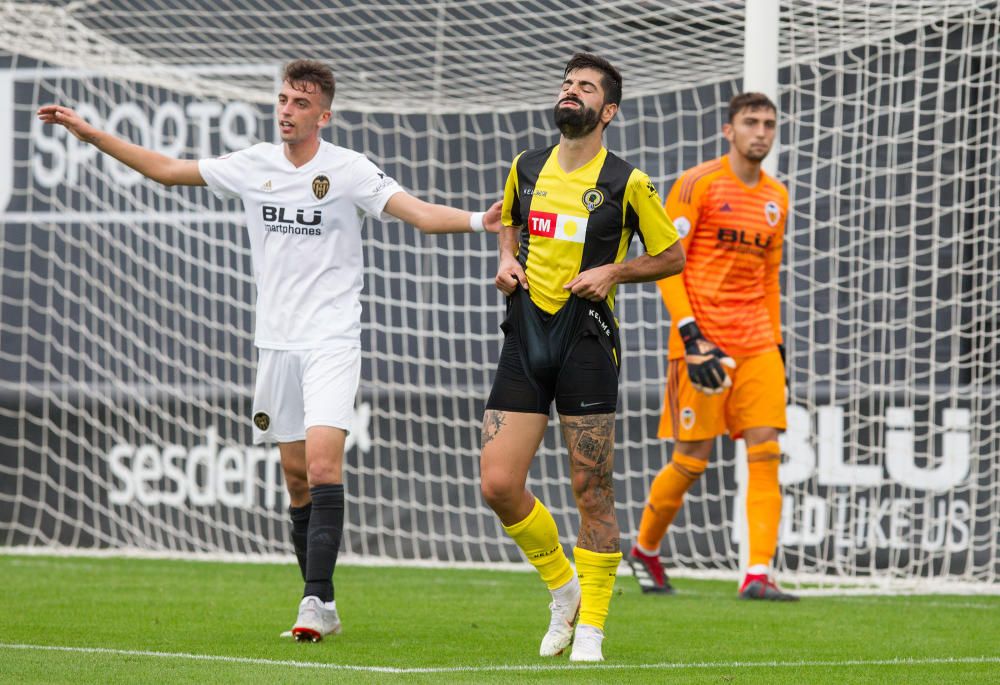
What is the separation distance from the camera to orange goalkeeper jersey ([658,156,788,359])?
7.10 metres

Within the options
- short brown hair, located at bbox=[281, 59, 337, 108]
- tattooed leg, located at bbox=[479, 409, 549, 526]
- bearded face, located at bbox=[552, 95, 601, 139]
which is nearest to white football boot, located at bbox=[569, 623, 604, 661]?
tattooed leg, located at bbox=[479, 409, 549, 526]

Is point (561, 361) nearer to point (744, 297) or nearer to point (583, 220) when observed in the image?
point (583, 220)

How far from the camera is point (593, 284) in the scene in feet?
16.0

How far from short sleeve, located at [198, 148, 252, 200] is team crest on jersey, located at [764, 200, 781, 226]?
2610 mm

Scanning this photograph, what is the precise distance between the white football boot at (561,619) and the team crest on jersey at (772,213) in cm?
266

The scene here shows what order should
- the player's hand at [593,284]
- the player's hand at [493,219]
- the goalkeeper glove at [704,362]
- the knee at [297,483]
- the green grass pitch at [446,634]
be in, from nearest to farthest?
the green grass pitch at [446,634] → the player's hand at [593,284] → the player's hand at [493,219] → the knee at [297,483] → the goalkeeper glove at [704,362]

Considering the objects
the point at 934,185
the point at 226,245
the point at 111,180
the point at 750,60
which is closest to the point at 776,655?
the point at 750,60

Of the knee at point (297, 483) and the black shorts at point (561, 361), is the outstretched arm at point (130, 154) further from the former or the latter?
the black shorts at point (561, 361)

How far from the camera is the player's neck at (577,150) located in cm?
498

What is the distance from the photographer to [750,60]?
7629 mm

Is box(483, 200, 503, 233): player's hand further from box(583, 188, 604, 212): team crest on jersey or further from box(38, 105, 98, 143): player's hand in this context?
box(38, 105, 98, 143): player's hand

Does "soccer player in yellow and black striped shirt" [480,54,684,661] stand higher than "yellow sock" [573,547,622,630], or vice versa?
"soccer player in yellow and black striped shirt" [480,54,684,661]

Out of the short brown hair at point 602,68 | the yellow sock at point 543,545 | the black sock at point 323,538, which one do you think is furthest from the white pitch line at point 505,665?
the short brown hair at point 602,68

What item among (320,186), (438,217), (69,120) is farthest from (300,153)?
(69,120)
